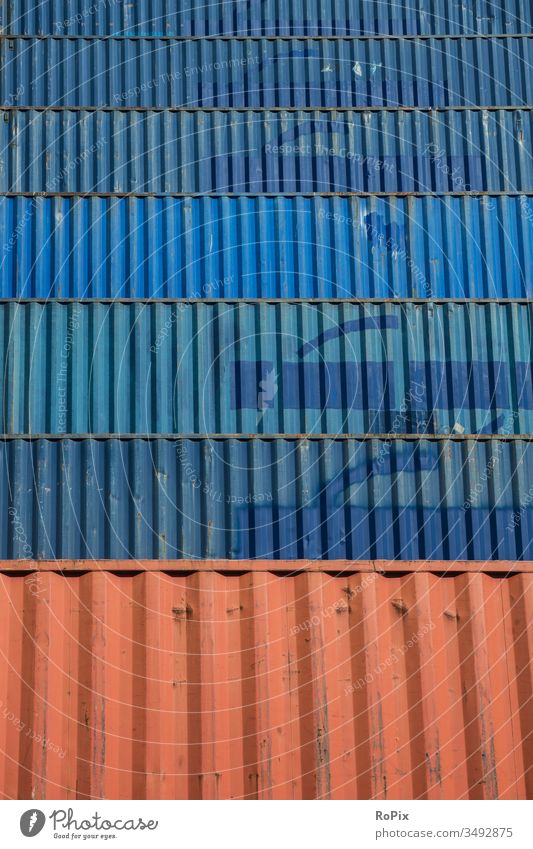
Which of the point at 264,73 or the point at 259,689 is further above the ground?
the point at 264,73

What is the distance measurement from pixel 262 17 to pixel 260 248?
263 inches

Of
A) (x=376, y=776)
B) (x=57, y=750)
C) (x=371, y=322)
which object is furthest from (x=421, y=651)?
(x=371, y=322)

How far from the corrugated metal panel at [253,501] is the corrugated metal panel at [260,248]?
3714 millimetres

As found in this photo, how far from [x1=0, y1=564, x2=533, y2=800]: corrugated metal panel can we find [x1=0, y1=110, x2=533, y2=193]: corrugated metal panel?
14.9 m

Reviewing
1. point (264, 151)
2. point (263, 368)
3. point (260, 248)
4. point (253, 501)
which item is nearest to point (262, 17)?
point (264, 151)

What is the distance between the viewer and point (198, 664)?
12.9 meters

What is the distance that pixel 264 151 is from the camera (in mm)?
26797

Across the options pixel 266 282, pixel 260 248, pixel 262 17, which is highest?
pixel 262 17

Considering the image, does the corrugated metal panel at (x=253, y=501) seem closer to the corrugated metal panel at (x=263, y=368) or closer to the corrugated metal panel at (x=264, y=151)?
the corrugated metal panel at (x=263, y=368)

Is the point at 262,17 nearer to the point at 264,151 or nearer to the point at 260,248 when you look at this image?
the point at 264,151

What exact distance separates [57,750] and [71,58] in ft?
64.2

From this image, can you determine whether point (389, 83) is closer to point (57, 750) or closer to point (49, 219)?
point (49, 219)
